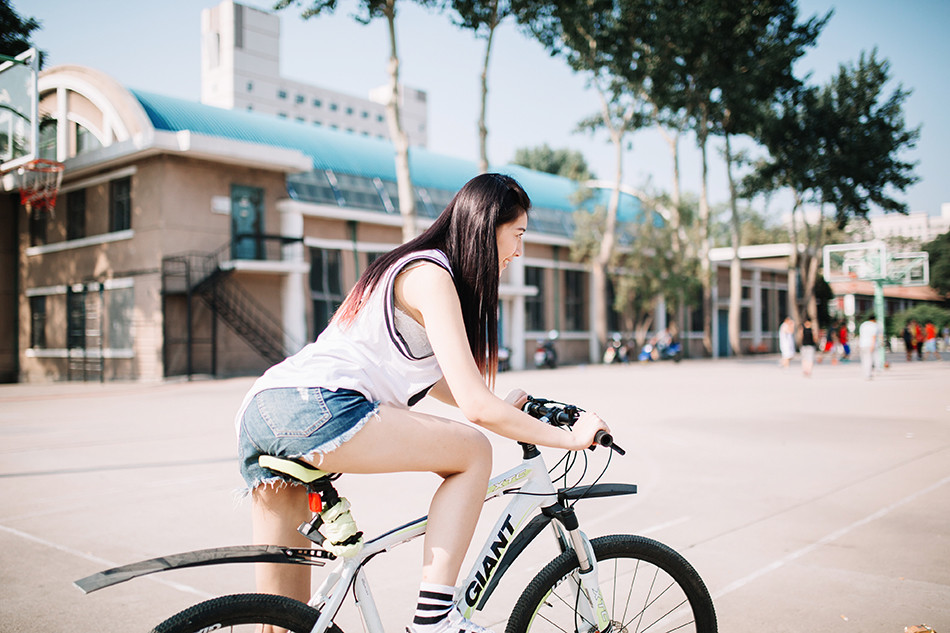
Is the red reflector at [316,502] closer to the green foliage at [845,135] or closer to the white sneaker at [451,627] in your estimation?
the white sneaker at [451,627]

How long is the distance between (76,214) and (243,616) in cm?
2723

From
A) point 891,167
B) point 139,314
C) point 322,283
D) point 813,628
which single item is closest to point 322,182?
point 322,283

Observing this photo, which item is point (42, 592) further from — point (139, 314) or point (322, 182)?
point (322, 182)

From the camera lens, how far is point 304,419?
1.96m

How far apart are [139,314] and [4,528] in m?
18.7

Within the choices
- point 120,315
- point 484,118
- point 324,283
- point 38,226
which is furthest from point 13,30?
point 484,118

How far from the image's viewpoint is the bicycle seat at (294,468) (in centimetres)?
197

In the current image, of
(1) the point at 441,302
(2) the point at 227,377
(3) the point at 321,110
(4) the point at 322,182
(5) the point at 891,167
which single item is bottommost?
(2) the point at 227,377

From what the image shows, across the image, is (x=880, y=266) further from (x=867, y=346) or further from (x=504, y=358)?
(x=504, y=358)

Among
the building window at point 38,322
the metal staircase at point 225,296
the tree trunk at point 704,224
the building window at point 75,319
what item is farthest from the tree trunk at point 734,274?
the building window at point 38,322

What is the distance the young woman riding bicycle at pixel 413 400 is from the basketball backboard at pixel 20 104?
14.6 metres

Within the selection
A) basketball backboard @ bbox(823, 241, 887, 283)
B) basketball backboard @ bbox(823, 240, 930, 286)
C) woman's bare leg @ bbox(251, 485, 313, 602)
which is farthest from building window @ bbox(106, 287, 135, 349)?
basketball backboard @ bbox(823, 240, 930, 286)

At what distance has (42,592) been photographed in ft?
12.5

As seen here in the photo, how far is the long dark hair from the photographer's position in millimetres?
2164
